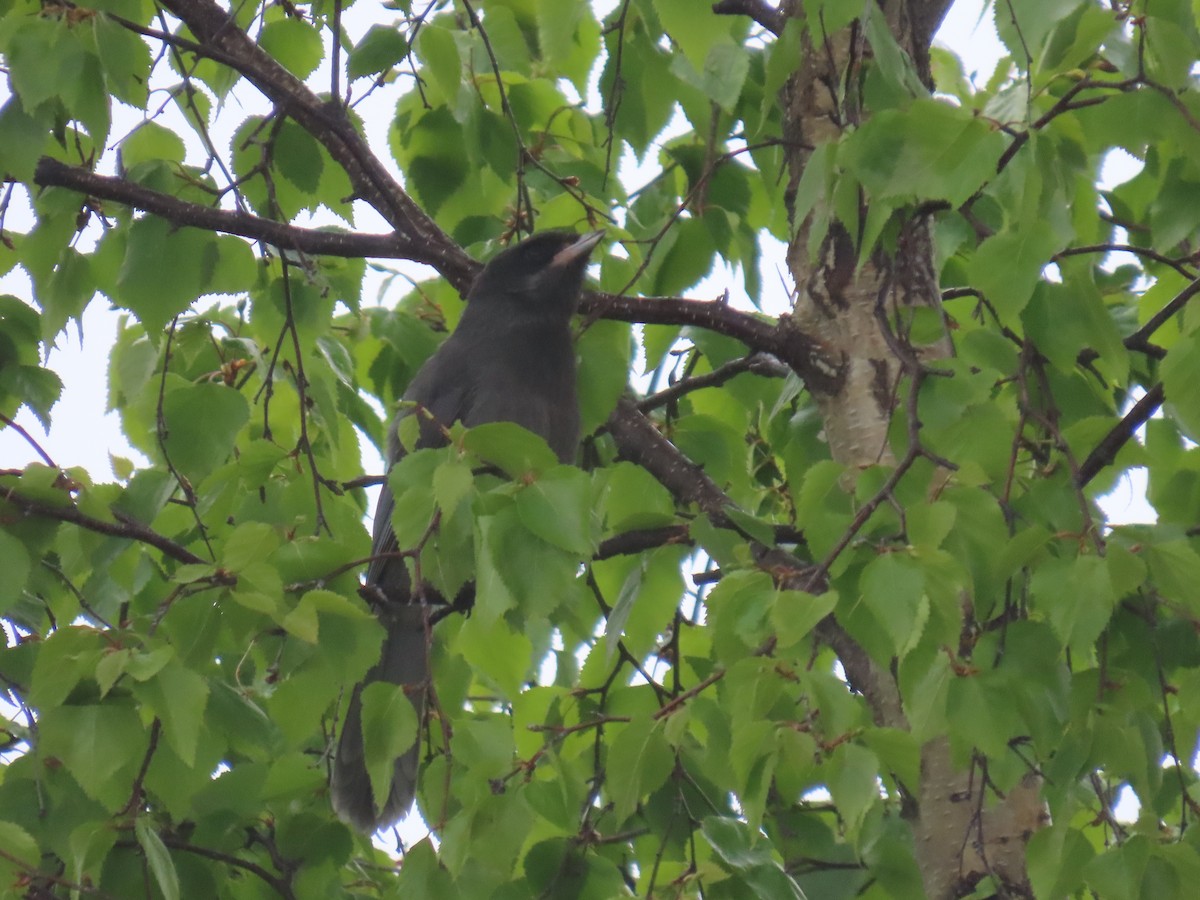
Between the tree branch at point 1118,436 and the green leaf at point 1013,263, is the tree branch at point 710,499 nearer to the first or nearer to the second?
the tree branch at point 1118,436

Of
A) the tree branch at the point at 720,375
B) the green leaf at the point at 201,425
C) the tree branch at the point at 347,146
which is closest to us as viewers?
the green leaf at the point at 201,425

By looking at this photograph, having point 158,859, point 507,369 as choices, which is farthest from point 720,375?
point 158,859

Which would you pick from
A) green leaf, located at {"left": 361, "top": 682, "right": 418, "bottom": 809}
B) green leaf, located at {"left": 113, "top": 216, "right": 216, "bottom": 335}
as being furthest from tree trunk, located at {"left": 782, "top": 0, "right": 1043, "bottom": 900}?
green leaf, located at {"left": 113, "top": 216, "right": 216, "bottom": 335}

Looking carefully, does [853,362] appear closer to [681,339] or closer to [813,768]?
[681,339]

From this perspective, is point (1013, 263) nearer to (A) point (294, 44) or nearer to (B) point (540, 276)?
(A) point (294, 44)

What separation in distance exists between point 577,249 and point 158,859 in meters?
2.31

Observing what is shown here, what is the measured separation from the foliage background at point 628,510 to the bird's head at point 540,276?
0.61 metres

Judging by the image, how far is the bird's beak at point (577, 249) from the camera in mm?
3533

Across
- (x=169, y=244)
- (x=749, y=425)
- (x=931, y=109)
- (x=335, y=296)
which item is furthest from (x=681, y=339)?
(x=931, y=109)

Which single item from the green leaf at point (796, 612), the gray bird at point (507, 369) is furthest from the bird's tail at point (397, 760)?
the green leaf at point (796, 612)

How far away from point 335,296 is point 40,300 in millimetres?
678

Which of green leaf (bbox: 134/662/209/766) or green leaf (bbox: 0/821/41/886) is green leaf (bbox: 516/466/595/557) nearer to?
green leaf (bbox: 134/662/209/766)

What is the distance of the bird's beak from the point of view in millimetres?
3533

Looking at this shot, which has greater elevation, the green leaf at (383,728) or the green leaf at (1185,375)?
the green leaf at (1185,375)
